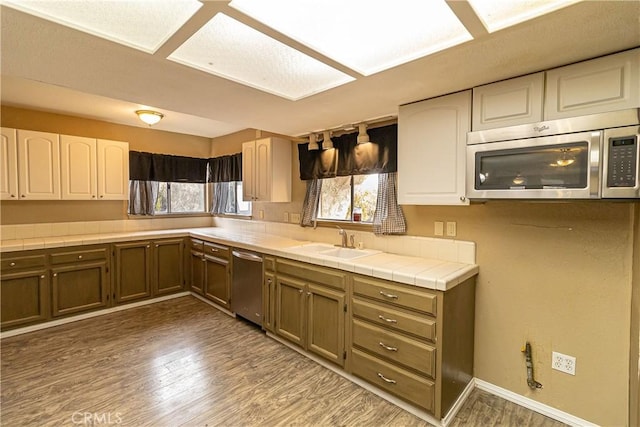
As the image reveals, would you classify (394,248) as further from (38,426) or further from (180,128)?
(180,128)

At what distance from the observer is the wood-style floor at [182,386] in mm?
2016

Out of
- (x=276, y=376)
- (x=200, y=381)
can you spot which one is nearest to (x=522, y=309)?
(x=276, y=376)

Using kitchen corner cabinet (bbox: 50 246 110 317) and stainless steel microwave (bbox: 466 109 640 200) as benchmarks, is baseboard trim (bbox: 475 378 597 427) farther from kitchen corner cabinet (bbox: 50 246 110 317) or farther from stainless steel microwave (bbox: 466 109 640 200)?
kitchen corner cabinet (bbox: 50 246 110 317)

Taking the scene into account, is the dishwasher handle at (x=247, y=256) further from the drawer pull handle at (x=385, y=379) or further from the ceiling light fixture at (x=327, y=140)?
the drawer pull handle at (x=385, y=379)

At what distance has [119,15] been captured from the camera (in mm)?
1375

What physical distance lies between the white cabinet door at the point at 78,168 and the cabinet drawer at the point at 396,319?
3.59 m

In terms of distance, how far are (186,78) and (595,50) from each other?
2.30 meters

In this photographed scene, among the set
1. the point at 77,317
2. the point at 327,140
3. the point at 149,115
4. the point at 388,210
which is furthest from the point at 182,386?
the point at 149,115

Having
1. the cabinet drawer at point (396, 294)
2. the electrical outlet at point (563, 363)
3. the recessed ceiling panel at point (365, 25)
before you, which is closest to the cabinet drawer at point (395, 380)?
the cabinet drawer at point (396, 294)

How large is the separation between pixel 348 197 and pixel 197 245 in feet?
7.41

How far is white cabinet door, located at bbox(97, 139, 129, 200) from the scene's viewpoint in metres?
3.89

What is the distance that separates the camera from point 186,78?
6.54 feet

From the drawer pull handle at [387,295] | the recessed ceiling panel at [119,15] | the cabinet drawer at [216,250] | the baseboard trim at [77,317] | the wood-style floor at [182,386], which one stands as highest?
the recessed ceiling panel at [119,15]

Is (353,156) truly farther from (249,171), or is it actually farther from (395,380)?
(395,380)
